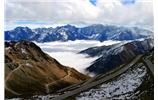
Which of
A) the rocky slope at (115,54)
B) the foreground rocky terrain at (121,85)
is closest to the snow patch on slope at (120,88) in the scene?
the foreground rocky terrain at (121,85)

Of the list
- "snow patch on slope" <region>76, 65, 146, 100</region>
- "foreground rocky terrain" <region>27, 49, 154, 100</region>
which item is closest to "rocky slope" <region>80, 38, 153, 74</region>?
"foreground rocky terrain" <region>27, 49, 154, 100</region>

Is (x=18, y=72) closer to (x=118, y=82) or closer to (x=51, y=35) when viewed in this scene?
(x=51, y=35)

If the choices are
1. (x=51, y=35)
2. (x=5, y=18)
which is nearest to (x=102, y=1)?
(x=51, y=35)

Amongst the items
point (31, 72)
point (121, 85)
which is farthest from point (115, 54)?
point (31, 72)

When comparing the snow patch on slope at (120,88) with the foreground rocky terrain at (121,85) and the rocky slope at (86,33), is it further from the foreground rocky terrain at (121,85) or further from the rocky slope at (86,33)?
the rocky slope at (86,33)

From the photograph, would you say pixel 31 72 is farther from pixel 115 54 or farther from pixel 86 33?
pixel 115 54
